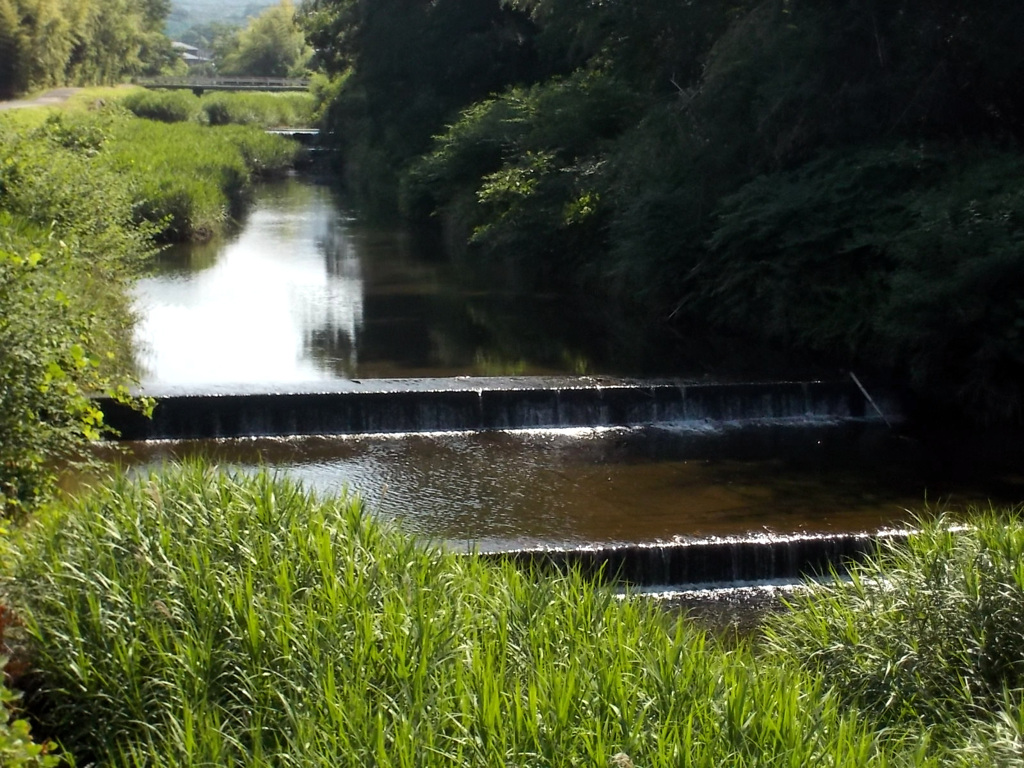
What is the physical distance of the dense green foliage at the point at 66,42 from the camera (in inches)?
2110

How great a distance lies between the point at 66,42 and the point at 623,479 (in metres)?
57.6

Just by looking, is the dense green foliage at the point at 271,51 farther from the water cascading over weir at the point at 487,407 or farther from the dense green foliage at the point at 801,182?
the water cascading over weir at the point at 487,407

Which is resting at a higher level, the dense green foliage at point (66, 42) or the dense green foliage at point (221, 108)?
the dense green foliage at point (66, 42)

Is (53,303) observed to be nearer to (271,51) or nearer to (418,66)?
(418,66)

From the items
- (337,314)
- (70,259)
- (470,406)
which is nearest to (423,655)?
(70,259)

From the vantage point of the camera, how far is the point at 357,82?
37.8m

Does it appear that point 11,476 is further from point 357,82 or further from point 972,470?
point 357,82

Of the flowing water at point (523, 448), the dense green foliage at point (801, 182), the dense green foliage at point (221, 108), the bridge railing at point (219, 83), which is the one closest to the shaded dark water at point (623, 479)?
the flowing water at point (523, 448)

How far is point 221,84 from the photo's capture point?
254ft

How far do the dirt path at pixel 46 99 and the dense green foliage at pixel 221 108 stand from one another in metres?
2.64

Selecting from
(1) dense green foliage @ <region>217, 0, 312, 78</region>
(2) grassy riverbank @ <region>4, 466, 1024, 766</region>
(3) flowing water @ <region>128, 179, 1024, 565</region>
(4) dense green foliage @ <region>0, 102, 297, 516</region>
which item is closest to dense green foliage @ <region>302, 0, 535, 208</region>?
(4) dense green foliage @ <region>0, 102, 297, 516</region>

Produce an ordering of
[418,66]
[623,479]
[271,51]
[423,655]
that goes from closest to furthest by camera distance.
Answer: [423,655], [623,479], [418,66], [271,51]

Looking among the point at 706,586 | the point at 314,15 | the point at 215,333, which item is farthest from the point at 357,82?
the point at 706,586

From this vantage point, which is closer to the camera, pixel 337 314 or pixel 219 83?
pixel 337 314
